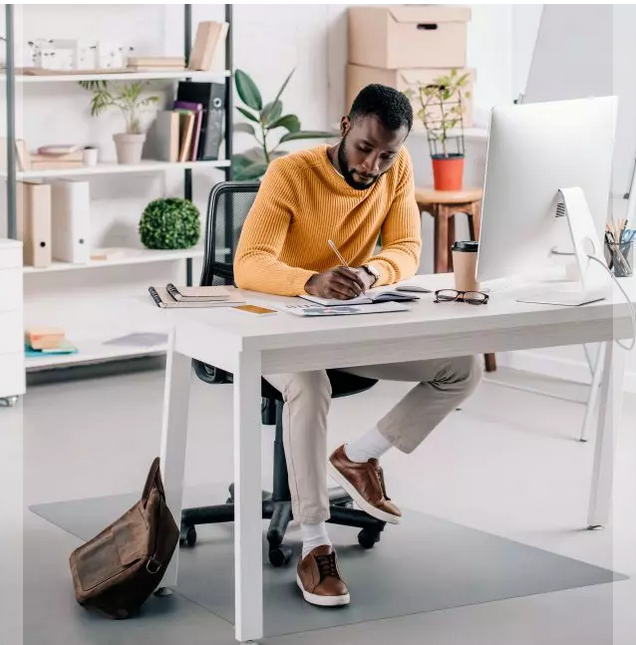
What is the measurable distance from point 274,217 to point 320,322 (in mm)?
520

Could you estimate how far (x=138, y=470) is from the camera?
4.04 m

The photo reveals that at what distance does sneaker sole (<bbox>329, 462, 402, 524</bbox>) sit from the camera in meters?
3.21

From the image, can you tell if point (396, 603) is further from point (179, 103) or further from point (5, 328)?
point (179, 103)

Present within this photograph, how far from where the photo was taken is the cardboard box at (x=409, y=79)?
18.1 ft

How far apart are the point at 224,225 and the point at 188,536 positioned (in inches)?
31.7

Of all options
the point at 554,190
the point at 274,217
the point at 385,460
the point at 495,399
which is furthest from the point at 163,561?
the point at 495,399

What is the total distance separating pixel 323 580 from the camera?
9.61ft

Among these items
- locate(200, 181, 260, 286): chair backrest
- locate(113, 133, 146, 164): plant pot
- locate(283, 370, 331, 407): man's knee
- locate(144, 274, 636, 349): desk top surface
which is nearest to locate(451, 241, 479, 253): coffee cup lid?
locate(144, 274, 636, 349): desk top surface

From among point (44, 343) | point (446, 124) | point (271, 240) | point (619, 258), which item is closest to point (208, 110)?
point (446, 124)

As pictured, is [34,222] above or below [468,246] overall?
below

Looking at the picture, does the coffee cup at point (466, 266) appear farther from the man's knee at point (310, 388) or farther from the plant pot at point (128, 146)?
the plant pot at point (128, 146)

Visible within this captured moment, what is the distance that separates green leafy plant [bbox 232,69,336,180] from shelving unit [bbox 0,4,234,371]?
2.8 inches

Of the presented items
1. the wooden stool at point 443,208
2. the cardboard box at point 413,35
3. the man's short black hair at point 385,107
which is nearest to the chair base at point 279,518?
the man's short black hair at point 385,107

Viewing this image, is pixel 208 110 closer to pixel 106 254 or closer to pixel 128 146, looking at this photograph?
pixel 128 146
